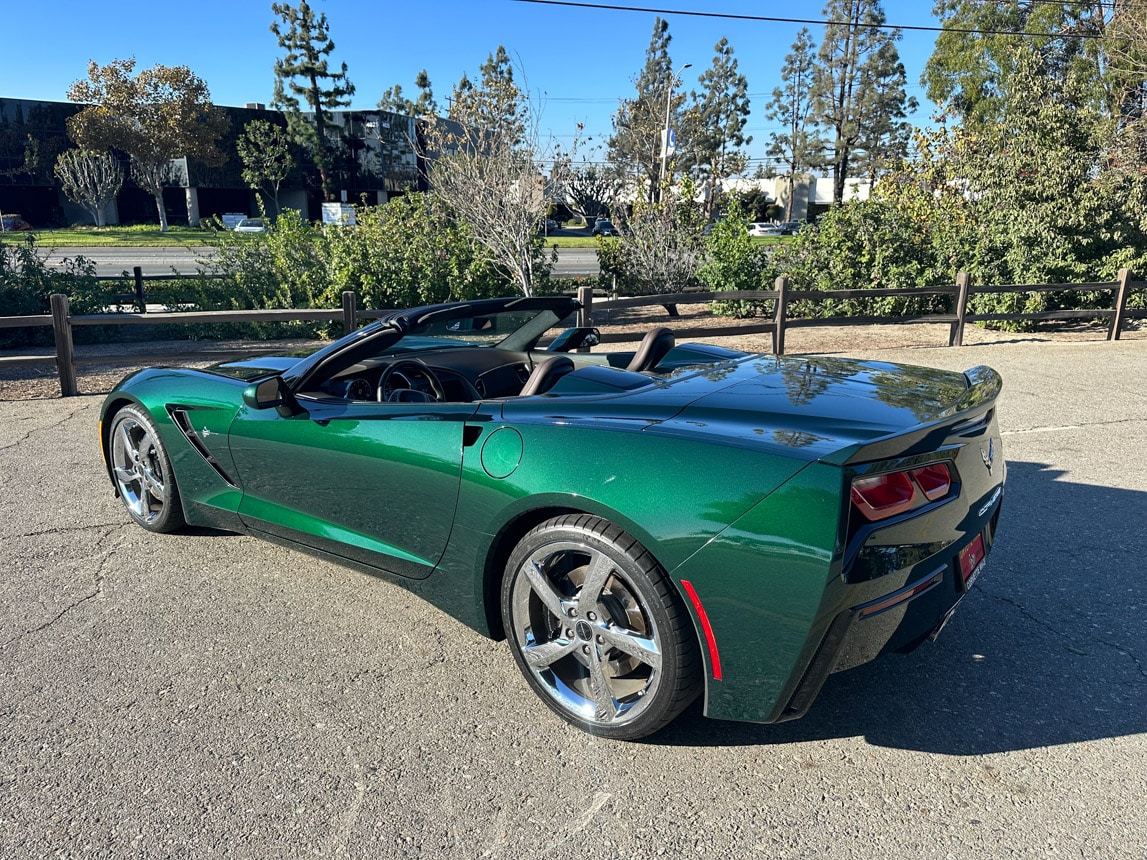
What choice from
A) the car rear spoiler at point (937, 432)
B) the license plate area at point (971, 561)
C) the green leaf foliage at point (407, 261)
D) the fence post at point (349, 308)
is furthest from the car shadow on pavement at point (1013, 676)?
the green leaf foliage at point (407, 261)

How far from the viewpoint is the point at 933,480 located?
244cm

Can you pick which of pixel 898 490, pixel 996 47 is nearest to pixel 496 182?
pixel 898 490

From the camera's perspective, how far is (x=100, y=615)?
3594mm

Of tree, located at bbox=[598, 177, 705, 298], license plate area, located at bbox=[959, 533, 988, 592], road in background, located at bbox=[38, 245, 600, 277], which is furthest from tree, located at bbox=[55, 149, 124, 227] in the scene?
license plate area, located at bbox=[959, 533, 988, 592]

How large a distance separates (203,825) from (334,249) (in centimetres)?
1165

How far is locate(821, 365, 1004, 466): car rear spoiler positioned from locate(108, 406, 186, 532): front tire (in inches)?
133

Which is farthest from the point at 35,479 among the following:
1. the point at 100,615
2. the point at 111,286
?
the point at 111,286

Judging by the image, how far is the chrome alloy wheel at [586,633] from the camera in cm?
252

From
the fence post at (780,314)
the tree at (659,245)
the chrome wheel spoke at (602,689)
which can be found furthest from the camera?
the tree at (659,245)

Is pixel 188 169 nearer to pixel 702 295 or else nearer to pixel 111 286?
pixel 111 286

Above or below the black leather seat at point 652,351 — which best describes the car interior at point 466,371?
below

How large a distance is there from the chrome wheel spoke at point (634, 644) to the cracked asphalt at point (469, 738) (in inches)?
13.0

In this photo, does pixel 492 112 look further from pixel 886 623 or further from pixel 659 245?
pixel 886 623

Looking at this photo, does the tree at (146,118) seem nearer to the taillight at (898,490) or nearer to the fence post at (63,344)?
the fence post at (63,344)
